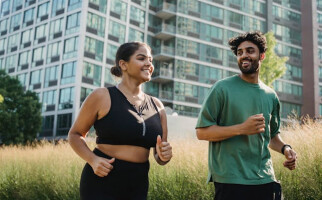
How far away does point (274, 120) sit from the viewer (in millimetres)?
3439

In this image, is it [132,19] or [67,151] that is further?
[132,19]

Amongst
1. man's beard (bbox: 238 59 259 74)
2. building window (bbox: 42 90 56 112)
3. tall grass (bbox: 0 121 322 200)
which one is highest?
building window (bbox: 42 90 56 112)

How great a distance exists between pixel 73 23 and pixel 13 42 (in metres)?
10.9

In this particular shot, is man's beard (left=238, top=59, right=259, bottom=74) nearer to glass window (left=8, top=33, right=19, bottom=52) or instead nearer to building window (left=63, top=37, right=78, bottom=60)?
building window (left=63, top=37, right=78, bottom=60)

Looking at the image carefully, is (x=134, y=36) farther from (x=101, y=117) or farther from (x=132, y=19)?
(x=101, y=117)

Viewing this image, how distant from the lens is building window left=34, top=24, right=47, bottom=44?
40.3m

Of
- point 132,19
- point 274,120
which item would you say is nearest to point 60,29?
point 132,19

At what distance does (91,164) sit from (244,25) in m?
46.3

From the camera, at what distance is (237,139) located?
2.99 meters

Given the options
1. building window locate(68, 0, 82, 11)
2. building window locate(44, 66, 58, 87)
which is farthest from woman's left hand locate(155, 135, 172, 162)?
building window locate(44, 66, 58, 87)

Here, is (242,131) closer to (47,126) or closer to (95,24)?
(95,24)

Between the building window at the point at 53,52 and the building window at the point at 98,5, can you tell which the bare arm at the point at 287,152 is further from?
the building window at the point at 53,52

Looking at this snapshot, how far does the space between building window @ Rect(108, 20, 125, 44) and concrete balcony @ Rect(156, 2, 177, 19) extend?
16.1ft

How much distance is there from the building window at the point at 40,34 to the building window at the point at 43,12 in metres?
0.87
